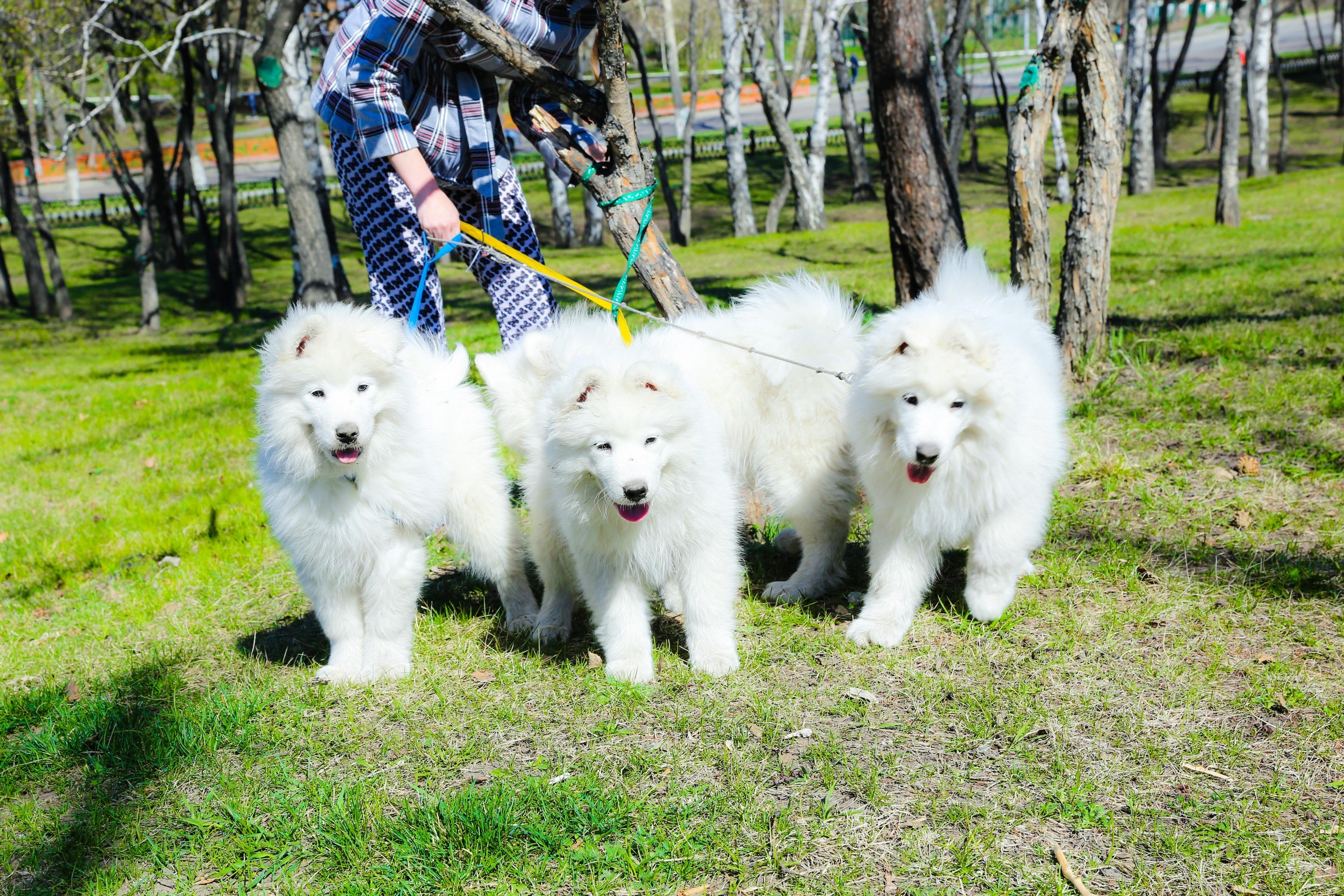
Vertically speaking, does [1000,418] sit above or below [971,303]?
below

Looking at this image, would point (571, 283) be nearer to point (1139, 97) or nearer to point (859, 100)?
point (1139, 97)

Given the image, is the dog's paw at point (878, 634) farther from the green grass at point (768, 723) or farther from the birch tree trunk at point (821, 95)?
the birch tree trunk at point (821, 95)

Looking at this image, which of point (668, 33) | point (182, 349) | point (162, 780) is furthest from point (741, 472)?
point (668, 33)

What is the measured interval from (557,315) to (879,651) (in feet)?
7.27

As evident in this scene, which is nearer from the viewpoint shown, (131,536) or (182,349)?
(131,536)

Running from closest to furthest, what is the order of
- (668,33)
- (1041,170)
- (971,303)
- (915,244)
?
(971,303)
(1041,170)
(915,244)
(668,33)

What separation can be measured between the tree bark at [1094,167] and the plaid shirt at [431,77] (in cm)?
333

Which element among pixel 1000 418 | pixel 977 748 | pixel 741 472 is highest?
pixel 1000 418

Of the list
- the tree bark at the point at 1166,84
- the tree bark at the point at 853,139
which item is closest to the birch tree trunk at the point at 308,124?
the tree bark at the point at 853,139

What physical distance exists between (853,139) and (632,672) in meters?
22.9

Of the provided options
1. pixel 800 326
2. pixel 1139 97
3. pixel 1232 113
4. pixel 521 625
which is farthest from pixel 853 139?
pixel 521 625

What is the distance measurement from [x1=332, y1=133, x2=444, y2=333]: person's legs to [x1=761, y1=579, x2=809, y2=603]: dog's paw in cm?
198

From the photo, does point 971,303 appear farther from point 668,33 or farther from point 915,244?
point 668,33

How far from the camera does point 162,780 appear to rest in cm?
313
